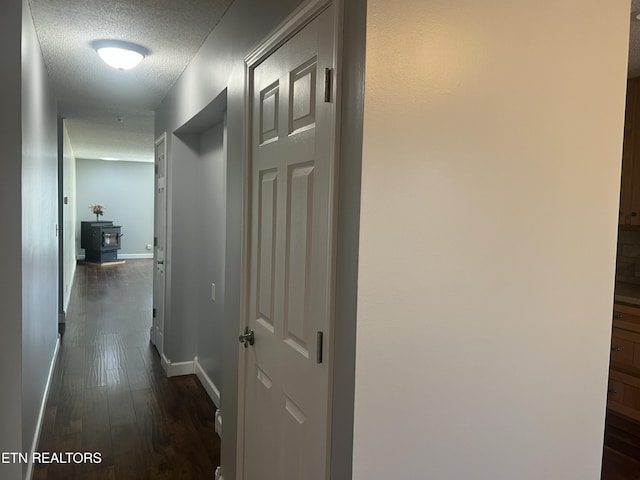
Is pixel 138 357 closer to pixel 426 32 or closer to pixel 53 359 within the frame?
pixel 53 359

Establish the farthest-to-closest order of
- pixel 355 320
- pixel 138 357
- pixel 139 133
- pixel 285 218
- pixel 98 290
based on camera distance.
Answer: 1. pixel 98 290
2. pixel 139 133
3. pixel 138 357
4. pixel 285 218
5. pixel 355 320

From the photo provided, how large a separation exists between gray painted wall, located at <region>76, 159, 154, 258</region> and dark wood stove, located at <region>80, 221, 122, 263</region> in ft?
1.48

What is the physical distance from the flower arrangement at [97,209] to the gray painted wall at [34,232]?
8.14 meters

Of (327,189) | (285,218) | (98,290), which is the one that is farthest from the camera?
(98,290)

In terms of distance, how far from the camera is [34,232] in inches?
105

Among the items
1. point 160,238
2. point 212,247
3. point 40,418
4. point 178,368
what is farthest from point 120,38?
point 178,368

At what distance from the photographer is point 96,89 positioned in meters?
4.22

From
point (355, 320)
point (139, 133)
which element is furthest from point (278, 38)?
point (139, 133)

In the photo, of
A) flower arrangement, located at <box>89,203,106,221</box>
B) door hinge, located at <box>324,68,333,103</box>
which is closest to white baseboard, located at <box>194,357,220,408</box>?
door hinge, located at <box>324,68,333,103</box>

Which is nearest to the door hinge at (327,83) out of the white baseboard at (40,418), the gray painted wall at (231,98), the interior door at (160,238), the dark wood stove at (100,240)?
the gray painted wall at (231,98)

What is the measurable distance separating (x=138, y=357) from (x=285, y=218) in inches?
138

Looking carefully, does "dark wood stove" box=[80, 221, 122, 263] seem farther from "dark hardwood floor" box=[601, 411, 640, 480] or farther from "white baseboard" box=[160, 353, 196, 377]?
"dark hardwood floor" box=[601, 411, 640, 480]

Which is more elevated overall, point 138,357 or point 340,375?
point 340,375

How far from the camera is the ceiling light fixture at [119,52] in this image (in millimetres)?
2938
